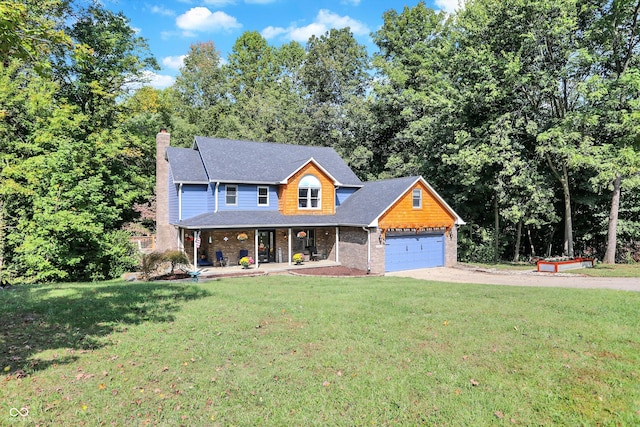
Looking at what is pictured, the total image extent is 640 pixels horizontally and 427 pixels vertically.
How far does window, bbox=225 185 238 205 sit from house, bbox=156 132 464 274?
2.3 inches

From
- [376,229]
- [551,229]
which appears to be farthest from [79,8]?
[551,229]

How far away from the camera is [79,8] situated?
78.6 ft

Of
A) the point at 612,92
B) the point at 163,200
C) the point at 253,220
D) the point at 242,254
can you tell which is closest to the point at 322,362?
the point at 253,220

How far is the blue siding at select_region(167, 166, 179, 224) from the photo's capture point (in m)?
23.4

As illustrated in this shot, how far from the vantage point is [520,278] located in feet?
60.8

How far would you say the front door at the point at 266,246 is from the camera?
77.6 ft

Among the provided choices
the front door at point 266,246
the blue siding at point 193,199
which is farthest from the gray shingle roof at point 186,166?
the front door at point 266,246

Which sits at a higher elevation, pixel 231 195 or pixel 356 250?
pixel 231 195

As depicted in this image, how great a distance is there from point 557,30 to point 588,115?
4.88 m

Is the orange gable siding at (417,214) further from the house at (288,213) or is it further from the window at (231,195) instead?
the window at (231,195)

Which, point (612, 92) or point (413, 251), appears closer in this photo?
point (612, 92)

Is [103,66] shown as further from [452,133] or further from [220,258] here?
[452,133]

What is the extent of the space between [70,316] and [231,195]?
14.1 meters

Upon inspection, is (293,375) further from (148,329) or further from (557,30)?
(557,30)
